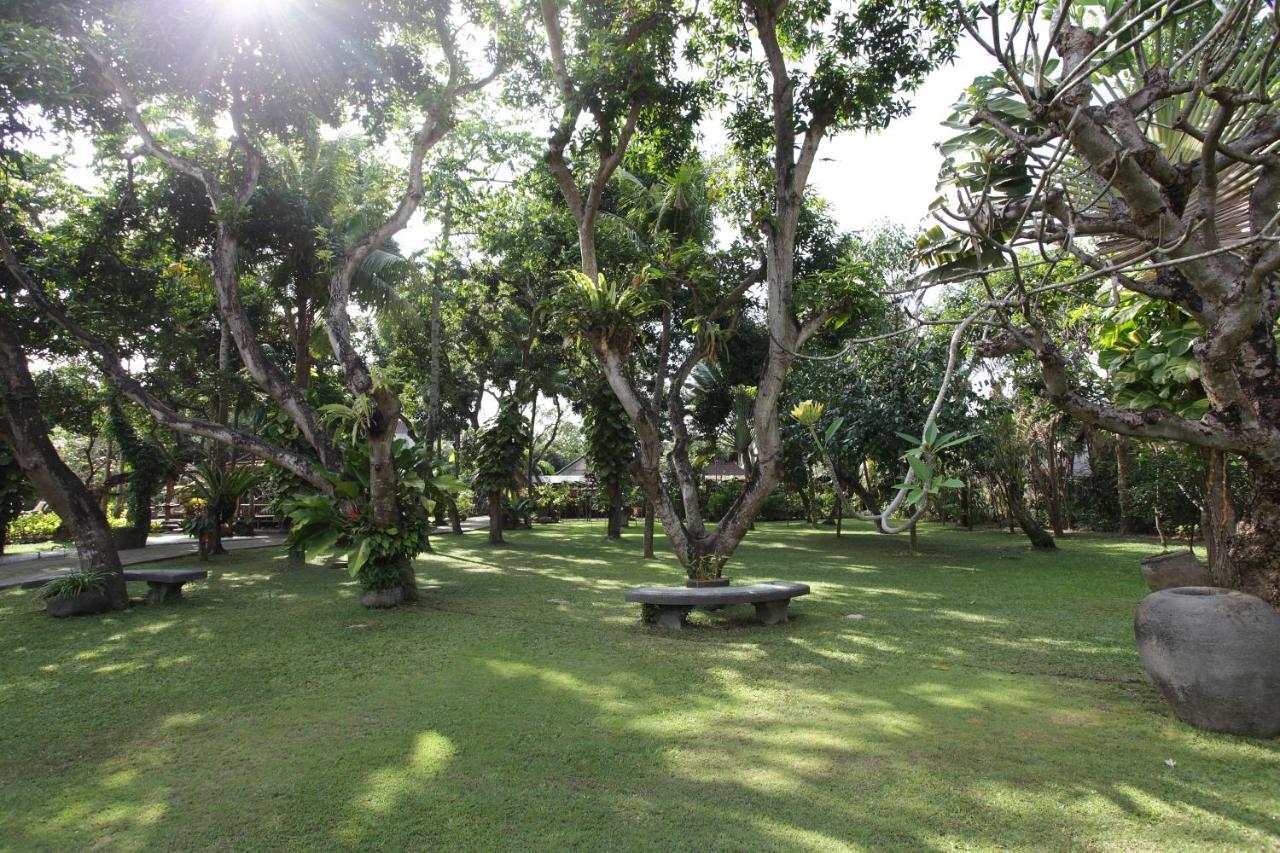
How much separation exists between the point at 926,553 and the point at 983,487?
8.55 m

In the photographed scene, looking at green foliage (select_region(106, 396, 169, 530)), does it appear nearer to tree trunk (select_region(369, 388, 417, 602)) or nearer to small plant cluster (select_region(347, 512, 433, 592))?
small plant cluster (select_region(347, 512, 433, 592))

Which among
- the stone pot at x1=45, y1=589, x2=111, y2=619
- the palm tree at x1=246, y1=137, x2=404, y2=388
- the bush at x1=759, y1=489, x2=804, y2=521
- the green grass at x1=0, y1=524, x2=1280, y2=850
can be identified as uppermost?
the palm tree at x1=246, y1=137, x2=404, y2=388

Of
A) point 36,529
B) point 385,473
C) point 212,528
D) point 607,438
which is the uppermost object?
point 607,438

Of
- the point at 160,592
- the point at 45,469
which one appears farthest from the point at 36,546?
the point at 45,469

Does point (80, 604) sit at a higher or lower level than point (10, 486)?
lower

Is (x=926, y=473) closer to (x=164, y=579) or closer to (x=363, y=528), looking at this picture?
(x=363, y=528)

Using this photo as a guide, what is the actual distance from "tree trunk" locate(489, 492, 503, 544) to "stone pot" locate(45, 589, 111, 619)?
8937 mm

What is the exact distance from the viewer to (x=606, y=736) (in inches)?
170

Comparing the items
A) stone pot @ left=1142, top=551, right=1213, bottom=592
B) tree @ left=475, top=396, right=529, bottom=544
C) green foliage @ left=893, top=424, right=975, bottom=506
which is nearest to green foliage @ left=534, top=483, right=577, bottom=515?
tree @ left=475, top=396, right=529, bottom=544

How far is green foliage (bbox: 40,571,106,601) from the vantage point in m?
8.17

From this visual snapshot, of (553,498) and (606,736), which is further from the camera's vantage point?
(553,498)

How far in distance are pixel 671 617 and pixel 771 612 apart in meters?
1.08

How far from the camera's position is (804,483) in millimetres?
22000

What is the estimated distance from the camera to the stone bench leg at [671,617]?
7355 mm
